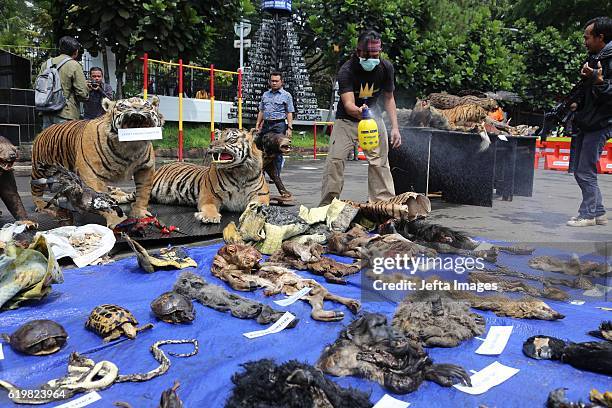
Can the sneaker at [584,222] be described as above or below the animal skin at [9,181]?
below

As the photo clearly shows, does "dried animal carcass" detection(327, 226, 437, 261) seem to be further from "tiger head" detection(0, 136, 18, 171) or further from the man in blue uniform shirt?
the man in blue uniform shirt

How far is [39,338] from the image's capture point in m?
2.46

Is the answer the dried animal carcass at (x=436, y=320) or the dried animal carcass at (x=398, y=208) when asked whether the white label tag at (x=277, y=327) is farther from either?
the dried animal carcass at (x=398, y=208)

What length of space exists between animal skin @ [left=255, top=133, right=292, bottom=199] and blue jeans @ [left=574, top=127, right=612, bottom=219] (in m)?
3.20

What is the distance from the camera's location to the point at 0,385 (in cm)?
218

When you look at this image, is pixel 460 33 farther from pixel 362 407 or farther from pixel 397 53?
pixel 362 407

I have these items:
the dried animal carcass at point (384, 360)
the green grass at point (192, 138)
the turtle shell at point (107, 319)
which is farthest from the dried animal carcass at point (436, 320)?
the green grass at point (192, 138)

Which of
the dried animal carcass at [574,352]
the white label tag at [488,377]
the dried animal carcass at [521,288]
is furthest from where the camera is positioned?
the dried animal carcass at [521,288]

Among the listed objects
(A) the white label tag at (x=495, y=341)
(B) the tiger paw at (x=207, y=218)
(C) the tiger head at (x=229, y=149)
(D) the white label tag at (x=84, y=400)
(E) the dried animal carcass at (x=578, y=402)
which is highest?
(C) the tiger head at (x=229, y=149)

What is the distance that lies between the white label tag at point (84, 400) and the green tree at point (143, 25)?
9058mm

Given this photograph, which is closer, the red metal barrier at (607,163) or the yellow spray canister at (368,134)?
the yellow spray canister at (368,134)

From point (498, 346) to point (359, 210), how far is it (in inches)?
99.9

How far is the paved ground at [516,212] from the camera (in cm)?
543

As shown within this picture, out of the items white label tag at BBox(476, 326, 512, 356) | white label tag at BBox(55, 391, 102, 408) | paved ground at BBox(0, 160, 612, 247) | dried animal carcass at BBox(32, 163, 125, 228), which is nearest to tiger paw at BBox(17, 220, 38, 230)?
dried animal carcass at BBox(32, 163, 125, 228)
